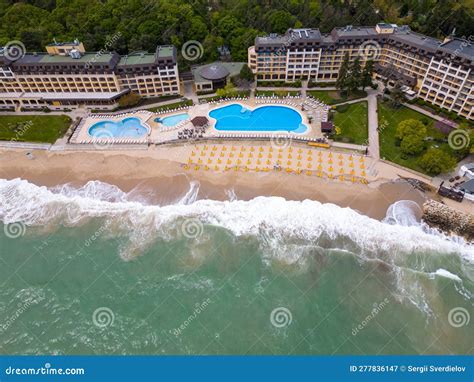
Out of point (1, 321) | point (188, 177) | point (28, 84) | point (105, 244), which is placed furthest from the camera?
point (28, 84)

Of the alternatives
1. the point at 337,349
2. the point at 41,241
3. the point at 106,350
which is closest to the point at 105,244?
the point at 41,241

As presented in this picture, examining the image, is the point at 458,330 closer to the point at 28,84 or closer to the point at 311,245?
the point at 311,245

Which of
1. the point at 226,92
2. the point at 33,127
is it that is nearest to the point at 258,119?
the point at 226,92

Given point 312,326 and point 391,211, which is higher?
point 391,211
